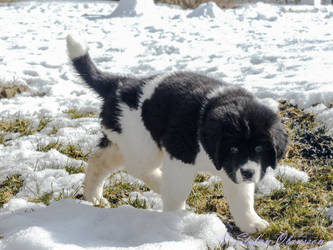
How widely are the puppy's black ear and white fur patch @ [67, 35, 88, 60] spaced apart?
1.71 m

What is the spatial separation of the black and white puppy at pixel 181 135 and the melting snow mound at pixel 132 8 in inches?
424

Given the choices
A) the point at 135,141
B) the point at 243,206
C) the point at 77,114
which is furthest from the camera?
the point at 77,114

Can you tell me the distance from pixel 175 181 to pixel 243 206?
494mm

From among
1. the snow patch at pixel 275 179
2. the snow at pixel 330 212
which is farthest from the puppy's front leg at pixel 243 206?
the snow patch at pixel 275 179

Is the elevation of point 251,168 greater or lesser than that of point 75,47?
lesser

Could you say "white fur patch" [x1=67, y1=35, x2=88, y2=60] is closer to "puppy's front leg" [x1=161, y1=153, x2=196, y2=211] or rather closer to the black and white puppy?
the black and white puppy

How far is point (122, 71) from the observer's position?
8.20 metres

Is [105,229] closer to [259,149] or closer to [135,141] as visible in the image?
[135,141]

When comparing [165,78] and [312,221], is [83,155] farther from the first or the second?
[312,221]

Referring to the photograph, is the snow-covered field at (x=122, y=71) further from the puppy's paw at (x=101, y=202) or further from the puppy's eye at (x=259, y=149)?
the puppy's eye at (x=259, y=149)

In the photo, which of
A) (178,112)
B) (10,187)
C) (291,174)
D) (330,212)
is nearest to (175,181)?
(178,112)

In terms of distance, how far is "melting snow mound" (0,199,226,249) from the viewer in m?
2.60

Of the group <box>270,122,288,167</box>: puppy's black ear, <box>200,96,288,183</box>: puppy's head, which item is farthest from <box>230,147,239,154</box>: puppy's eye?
<box>270,122,288,167</box>: puppy's black ear

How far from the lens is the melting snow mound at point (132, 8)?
1412 cm
